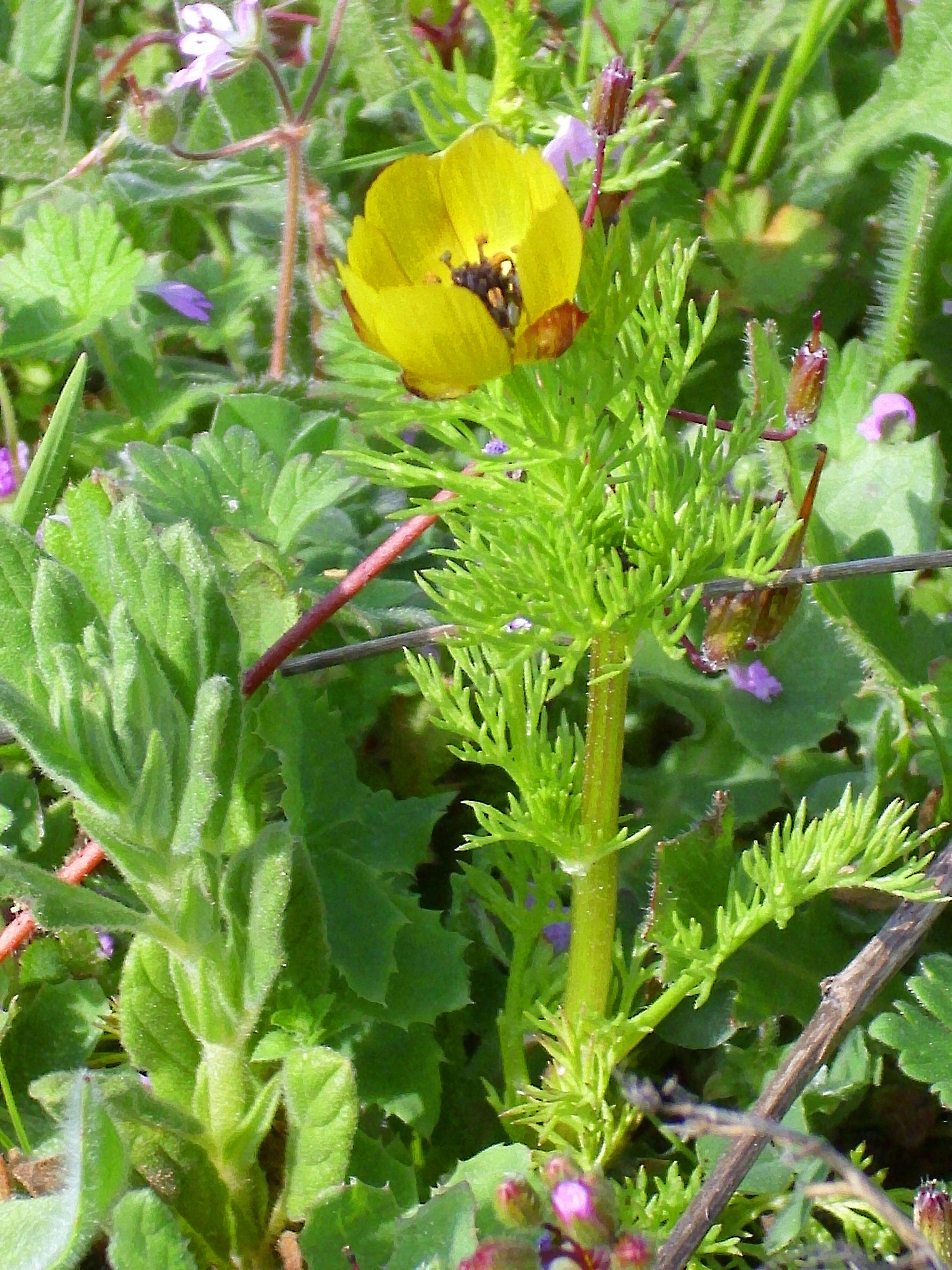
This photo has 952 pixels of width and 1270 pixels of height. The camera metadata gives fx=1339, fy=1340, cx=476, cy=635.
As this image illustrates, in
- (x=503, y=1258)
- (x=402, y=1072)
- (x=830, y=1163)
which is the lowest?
(x=402, y=1072)

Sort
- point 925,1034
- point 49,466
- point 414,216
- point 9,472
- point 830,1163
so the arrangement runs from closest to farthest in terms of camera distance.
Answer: point 830,1163
point 414,216
point 925,1034
point 49,466
point 9,472

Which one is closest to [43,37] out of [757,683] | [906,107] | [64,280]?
[64,280]

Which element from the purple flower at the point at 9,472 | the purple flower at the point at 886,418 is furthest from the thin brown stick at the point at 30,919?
the purple flower at the point at 886,418

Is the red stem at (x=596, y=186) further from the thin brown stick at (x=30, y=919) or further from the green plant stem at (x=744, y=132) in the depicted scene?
the green plant stem at (x=744, y=132)

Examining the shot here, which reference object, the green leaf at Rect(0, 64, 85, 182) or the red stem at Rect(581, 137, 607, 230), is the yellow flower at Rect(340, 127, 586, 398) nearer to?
the red stem at Rect(581, 137, 607, 230)

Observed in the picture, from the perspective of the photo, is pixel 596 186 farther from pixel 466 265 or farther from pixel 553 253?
pixel 553 253

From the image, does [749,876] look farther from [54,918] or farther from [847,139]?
[847,139]
